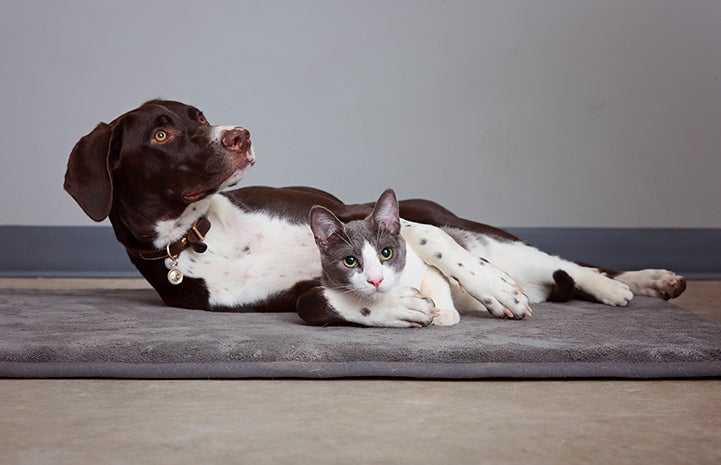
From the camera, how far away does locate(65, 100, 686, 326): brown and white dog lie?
102 inches

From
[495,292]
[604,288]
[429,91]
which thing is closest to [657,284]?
[604,288]

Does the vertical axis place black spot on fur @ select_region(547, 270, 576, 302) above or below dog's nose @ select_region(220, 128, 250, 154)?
below

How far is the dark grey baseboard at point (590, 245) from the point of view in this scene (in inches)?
175

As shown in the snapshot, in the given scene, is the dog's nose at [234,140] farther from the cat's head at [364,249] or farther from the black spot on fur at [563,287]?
the black spot on fur at [563,287]

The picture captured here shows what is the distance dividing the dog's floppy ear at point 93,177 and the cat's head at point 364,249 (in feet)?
2.13

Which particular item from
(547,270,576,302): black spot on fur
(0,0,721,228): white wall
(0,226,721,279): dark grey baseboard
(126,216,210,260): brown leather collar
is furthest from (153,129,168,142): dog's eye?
(0,226,721,279): dark grey baseboard

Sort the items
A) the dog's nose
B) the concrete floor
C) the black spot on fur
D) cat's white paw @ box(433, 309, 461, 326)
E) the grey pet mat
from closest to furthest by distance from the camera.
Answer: the concrete floor, the grey pet mat, cat's white paw @ box(433, 309, 461, 326), the dog's nose, the black spot on fur

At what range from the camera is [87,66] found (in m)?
4.48

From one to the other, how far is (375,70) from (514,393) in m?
2.72

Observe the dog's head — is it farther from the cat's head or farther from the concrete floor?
the concrete floor

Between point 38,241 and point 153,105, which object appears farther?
point 38,241

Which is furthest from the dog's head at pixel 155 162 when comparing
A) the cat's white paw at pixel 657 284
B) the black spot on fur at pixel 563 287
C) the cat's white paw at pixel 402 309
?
the cat's white paw at pixel 657 284

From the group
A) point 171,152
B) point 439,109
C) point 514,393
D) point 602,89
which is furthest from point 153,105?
point 602,89

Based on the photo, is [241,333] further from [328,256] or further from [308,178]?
[308,178]
